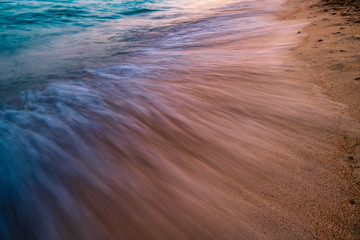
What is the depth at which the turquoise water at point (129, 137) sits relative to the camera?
4.07ft

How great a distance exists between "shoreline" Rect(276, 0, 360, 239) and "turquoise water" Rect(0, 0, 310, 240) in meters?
0.41

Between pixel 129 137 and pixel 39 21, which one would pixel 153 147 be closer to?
pixel 129 137

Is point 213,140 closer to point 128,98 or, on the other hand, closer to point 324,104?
point 324,104

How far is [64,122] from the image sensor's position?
230 cm

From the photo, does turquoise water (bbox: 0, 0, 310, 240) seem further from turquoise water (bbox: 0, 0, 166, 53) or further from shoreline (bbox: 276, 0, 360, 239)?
turquoise water (bbox: 0, 0, 166, 53)

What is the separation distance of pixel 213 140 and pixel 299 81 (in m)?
1.49

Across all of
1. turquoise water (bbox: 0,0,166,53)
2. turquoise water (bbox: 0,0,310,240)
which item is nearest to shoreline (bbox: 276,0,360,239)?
turquoise water (bbox: 0,0,310,240)

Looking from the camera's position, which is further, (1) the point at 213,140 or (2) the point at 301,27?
(2) the point at 301,27

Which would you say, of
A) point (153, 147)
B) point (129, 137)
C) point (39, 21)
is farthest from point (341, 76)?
point (39, 21)

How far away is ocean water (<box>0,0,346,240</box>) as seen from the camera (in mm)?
1183

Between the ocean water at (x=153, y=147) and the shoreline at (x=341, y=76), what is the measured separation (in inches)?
8.8

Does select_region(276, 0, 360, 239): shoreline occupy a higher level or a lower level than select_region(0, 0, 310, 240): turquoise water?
higher

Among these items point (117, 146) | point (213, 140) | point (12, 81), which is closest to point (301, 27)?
point (213, 140)

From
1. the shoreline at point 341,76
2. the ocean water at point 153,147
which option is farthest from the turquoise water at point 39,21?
the shoreline at point 341,76
